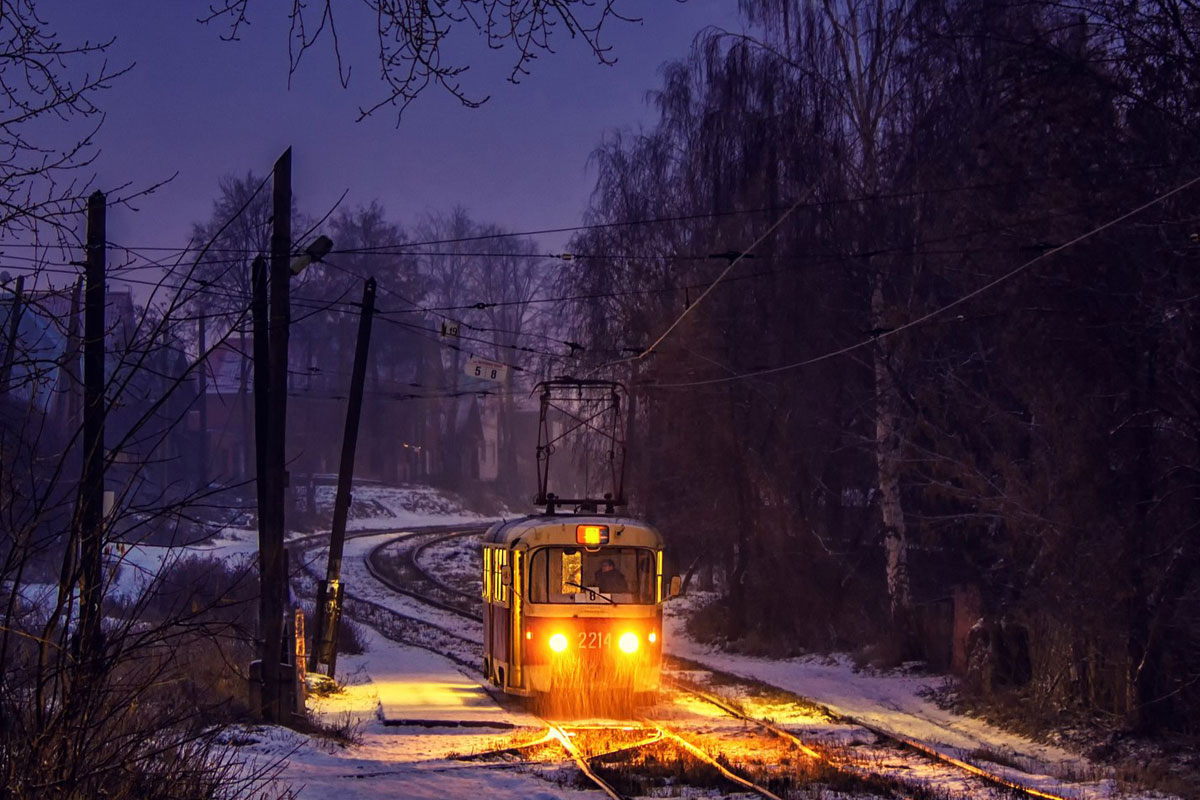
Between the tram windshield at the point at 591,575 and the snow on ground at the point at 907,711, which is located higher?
the tram windshield at the point at 591,575

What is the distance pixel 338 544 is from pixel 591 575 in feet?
25.3

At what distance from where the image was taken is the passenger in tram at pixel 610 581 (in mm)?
17156

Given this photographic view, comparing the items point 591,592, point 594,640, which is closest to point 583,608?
point 591,592

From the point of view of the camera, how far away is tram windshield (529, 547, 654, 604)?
669 inches

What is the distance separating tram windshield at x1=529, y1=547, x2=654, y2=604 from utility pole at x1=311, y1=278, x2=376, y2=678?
20.1 ft

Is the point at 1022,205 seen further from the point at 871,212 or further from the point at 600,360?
the point at 600,360

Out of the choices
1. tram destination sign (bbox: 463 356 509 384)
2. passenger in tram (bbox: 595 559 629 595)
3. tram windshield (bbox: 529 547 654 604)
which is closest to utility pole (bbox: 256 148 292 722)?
tram windshield (bbox: 529 547 654 604)

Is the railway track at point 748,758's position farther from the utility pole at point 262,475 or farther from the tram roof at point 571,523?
the utility pole at point 262,475

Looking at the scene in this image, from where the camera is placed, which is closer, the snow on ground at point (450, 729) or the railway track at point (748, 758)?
the snow on ground at point (450, 729)

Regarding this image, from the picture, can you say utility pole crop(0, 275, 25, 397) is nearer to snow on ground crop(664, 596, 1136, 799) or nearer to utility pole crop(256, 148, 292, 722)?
utility pole crop(256, 148, 292, 722)

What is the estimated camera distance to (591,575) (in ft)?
56.4

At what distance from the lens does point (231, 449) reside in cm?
7619

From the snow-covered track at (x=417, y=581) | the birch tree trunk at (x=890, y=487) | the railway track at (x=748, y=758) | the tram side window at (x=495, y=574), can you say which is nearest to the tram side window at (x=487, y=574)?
the tram side window at (x=495, y=574)

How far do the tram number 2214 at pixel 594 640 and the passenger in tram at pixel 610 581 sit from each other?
0.55 meters
